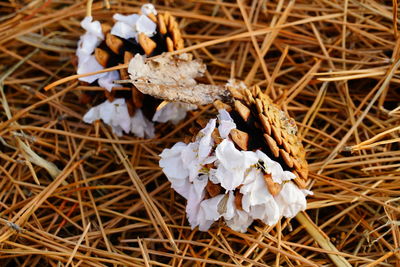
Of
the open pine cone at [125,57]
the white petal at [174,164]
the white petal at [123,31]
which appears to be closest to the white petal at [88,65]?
the open pine cone at [125,57]

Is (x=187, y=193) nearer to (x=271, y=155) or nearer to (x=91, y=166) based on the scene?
(x=271, y=155)

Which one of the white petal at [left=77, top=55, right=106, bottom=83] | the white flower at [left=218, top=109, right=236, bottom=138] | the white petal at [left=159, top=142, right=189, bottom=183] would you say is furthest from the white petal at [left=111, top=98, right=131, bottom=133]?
the white flower at [left=218, top=109, right=236, bottom=138]

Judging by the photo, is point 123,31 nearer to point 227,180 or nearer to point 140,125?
point 140,125

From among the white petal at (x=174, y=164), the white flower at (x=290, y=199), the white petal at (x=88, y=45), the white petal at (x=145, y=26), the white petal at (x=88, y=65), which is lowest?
the white flower at (x=290, y=199)

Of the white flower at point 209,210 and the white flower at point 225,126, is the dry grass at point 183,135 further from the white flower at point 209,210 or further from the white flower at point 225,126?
the white flower at point 225,126

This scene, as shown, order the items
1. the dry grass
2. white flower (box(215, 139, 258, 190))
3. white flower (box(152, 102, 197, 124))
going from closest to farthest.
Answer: white flower (box(215, 139, 258, 190))
the dry grass
white flower (box(152, 102, 197, 124))

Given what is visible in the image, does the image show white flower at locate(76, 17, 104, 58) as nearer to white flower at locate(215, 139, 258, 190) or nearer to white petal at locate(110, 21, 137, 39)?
white petal at locate(110, 21, 137, 39)

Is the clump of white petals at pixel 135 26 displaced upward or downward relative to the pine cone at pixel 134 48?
upward

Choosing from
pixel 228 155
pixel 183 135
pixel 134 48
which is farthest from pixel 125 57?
pixel 228 155

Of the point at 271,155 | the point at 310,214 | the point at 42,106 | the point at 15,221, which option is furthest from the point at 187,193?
the point at 42,106
